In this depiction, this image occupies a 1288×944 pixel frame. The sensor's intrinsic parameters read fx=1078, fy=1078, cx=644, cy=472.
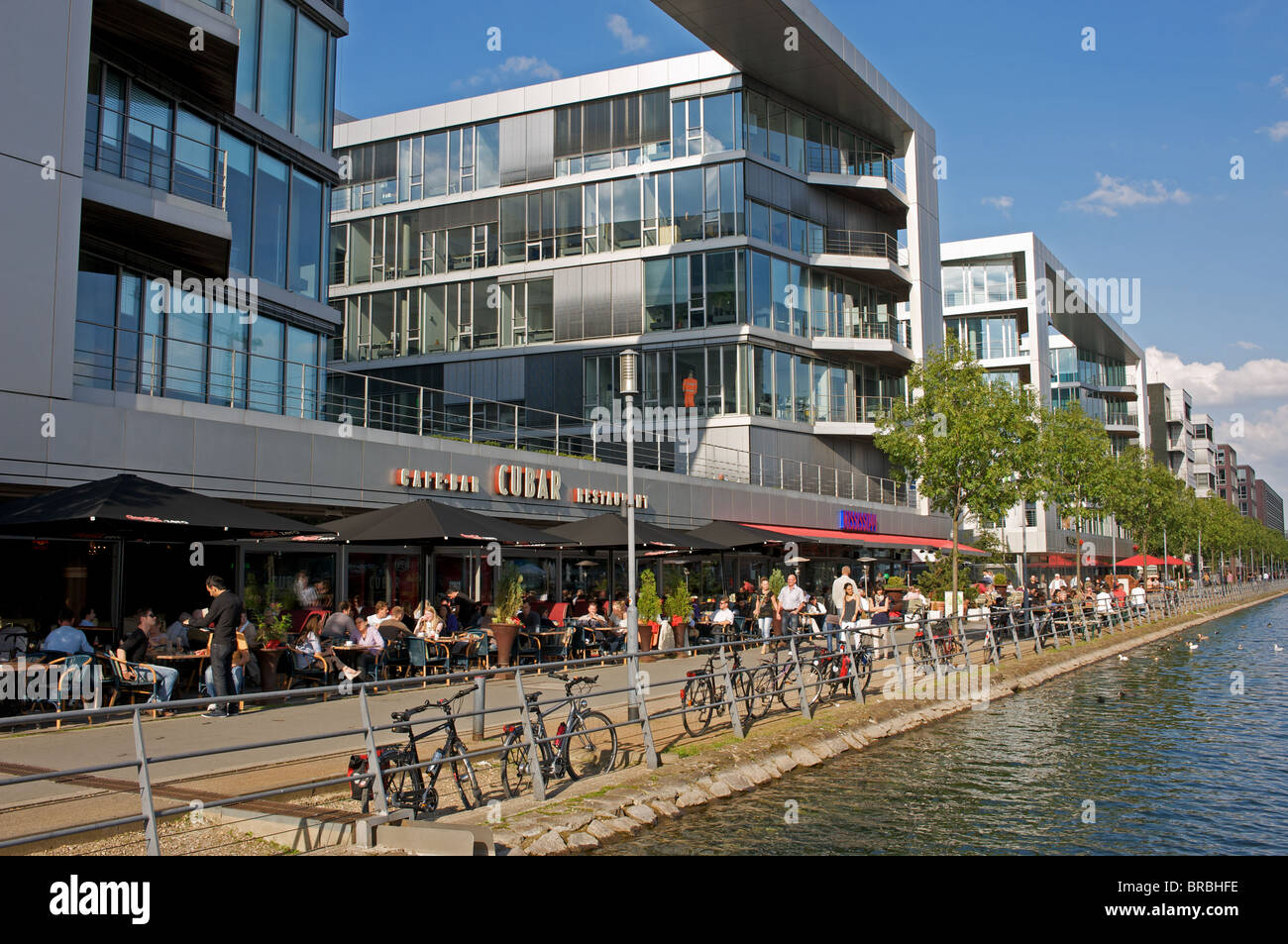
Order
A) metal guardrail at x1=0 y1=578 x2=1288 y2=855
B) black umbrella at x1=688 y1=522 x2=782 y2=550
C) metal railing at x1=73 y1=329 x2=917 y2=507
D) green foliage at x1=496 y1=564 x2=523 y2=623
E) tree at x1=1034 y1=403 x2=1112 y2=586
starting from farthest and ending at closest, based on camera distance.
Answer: tree at x1=1034 y1=403 x2=1112 y2=586
black umbrella at x1=688 y1=522 x2=782 y2=550
green foliage at x1=496 y1=564 x2=523 y2=623
metal railing at x1=73 y1=329 x2=917 y2=507
metal guardrail at x1=0 y1=578 x2=1288 y2=855

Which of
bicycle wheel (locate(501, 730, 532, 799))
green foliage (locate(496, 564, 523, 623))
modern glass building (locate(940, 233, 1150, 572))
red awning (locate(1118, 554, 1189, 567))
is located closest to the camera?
bicycle wheel (locate(501, 730, 532, 799))

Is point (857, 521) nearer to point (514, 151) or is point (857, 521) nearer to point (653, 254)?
point (653, 254)

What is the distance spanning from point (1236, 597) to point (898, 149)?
36345mm

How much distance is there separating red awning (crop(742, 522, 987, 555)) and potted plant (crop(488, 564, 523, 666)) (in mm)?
14261

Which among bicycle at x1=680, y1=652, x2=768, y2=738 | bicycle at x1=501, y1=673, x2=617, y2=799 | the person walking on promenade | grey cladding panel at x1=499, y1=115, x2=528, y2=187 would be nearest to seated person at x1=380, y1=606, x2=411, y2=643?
bicycle at x1=680, y1=652, x2=768, y2=738

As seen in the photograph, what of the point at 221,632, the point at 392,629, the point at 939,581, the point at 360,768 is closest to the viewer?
the point at 360,768

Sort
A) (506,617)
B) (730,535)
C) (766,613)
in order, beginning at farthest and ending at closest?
(730,535)
(766,613)
(506,617)

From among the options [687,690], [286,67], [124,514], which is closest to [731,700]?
[687,690]

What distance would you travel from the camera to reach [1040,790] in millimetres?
11844

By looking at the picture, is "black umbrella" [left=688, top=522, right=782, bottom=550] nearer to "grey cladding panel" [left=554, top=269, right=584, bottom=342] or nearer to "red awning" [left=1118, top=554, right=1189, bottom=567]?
"grey cladding panel" [left=554, top=269, right=584, bottom=342]

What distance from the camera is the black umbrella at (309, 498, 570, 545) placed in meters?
16.8

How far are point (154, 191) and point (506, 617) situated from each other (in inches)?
387

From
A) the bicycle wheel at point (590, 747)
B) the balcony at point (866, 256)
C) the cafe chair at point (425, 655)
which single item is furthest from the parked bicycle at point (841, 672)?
the balcony at point (866, 256)

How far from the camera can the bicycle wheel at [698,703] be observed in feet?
43.1
